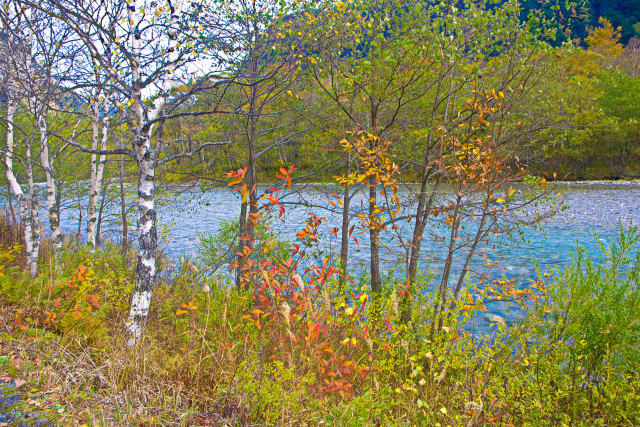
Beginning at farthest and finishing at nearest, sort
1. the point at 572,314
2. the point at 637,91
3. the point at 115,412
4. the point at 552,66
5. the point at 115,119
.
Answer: the point at 637,91 < the point at 115,119 < the point at 552,66 < the point at 572,314 < the point at 115,412

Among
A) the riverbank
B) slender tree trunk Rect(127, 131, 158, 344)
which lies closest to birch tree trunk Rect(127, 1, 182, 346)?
slender tree trunk Rect(127, 131, 158, 344)

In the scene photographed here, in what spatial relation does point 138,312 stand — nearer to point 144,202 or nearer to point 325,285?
point 144,202

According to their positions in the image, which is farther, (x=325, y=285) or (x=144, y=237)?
(x=325, y=285)

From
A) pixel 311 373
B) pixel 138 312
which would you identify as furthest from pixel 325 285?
pixel 138 312

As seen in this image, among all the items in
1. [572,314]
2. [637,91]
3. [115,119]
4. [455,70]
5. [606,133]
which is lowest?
[572,314]

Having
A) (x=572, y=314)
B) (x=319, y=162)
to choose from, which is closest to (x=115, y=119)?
(x=319, y=162)

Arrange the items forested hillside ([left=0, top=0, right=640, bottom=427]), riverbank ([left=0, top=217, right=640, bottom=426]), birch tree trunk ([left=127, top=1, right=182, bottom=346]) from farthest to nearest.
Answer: birch tree trunk ([left=127, top=1, right=182, bottom=346]), forested hillside ([left=0, top=0, right=640, bottom=427]), riverbank ([left=0, top=217, right=640, bottom=426])

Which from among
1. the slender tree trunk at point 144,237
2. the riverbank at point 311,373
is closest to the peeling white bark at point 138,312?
the slender tree trunk at point 144,237

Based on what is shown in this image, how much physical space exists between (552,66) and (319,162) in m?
4.80

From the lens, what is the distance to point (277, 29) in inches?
243

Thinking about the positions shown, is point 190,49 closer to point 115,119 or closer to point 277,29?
point 277,29

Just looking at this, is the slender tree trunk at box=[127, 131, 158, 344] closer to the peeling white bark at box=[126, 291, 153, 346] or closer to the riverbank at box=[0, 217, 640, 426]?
the peeling white bark at box=[126, 291, 153, 346]

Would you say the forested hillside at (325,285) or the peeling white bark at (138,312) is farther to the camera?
the peeling white bark at (138,312)

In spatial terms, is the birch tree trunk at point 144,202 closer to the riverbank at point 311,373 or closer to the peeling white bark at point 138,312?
the peeling white bark at point 138,312
